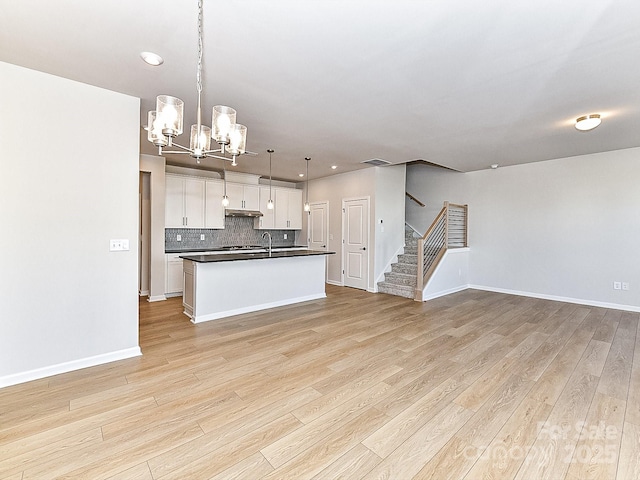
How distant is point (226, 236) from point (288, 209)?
1.70 metres

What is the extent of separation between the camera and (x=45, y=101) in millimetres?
2676

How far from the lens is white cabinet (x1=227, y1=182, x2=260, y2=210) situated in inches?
265

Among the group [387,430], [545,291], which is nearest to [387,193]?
[545,291]

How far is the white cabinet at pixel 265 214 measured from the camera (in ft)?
23.8

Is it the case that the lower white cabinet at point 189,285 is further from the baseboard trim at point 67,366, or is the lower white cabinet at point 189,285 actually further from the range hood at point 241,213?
the range hood at point 241,213

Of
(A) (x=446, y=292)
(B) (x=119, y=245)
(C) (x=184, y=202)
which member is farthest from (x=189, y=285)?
(A) (x=446, y=292)

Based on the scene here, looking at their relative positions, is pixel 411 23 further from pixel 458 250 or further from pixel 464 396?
pixel 458 250

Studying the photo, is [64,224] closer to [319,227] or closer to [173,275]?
[173,275]

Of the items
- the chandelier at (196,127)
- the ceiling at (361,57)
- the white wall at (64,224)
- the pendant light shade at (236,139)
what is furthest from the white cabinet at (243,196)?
the pendant light shade at (236,139)

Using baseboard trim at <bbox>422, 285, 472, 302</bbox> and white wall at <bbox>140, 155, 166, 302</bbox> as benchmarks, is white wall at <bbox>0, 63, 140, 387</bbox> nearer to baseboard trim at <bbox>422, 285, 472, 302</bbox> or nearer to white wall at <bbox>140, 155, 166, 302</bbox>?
white wall at <bbox>140, 155, 166, 302</bbox>

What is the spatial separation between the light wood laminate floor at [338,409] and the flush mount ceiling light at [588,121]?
258 cm

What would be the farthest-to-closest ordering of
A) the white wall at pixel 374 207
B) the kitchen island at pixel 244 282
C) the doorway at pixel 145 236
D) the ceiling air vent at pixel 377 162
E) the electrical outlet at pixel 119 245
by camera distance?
the white wall at pixel 374 207
the ceiling air vent at pixel 377 162
the doorway at pixel 145 236
the kitchen island at pixel 244 282
the electrical outlet at pixel 119 245

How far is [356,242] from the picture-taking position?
269 inches

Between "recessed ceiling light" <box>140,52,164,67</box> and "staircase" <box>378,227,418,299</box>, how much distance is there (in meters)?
5.25
